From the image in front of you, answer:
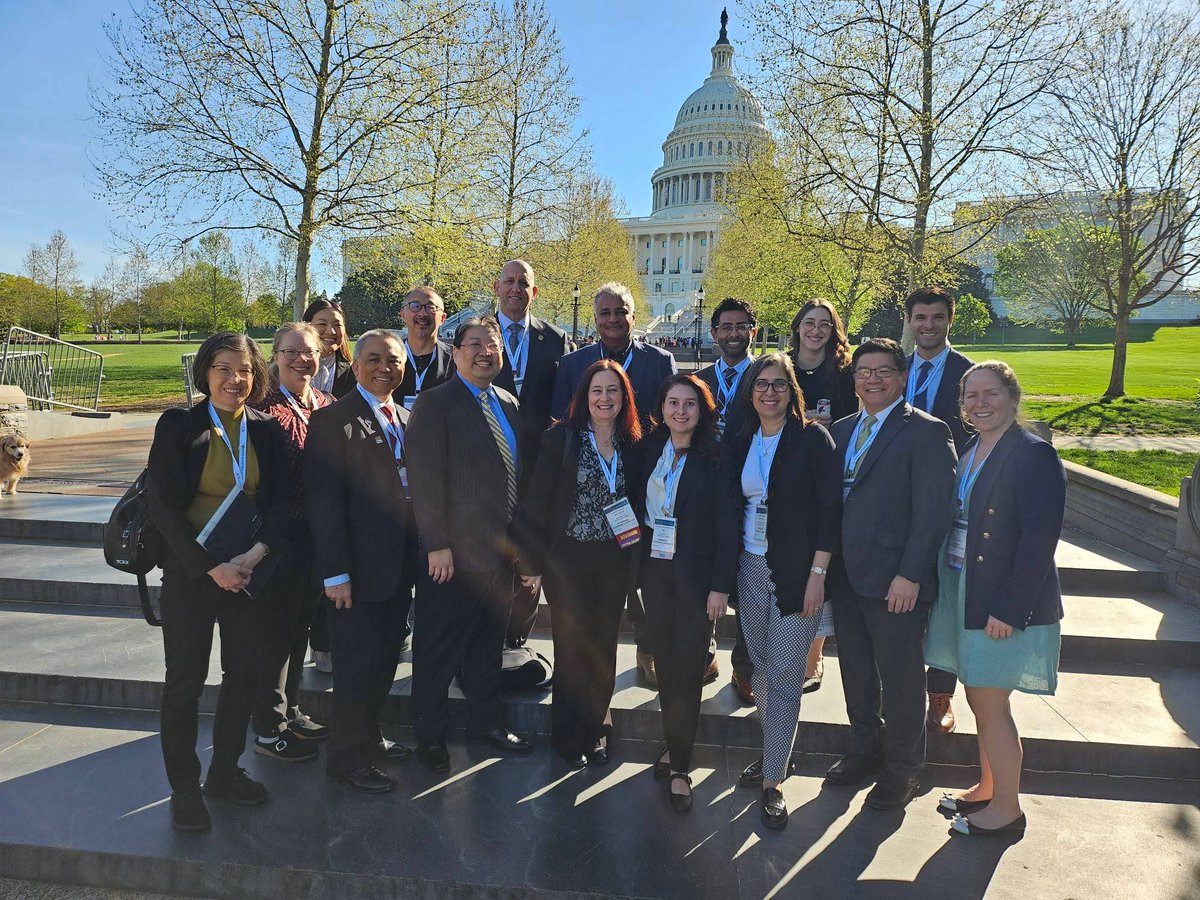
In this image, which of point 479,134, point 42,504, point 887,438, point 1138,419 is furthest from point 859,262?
point 42,504

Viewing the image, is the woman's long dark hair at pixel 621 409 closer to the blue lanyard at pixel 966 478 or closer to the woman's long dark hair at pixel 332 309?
the blue lanyard at pixel 966 478

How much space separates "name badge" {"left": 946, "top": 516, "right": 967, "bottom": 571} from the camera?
131 inches

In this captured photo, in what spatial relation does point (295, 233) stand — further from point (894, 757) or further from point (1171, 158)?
point (1171, 158)

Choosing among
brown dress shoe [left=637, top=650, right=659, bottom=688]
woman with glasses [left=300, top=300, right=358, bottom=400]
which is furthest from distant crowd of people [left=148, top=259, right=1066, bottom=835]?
woman with glasses [left=300, top=300, right=358, bottom=400]

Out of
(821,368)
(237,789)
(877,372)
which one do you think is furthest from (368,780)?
(821,368)

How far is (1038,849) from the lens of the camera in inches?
130

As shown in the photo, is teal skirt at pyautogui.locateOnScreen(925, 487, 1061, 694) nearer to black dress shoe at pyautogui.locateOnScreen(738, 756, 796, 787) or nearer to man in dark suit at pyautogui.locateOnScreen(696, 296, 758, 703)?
black dress shoe at pyautogui.locateOnScreen(738, 756, 796, 787)

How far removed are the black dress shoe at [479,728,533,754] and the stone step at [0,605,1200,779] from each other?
251 millimetres

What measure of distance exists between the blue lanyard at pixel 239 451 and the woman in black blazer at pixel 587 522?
134 centimetres

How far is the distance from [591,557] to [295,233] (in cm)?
1300

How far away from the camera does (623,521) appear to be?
3.54 metres

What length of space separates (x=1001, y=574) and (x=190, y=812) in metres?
3.89

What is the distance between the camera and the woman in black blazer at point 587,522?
3.60 m

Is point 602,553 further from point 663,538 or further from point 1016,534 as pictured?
point 1016,534
